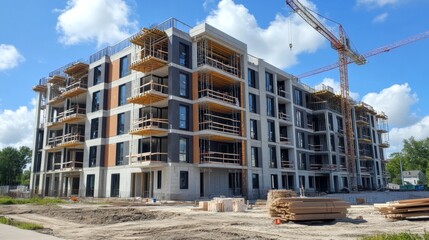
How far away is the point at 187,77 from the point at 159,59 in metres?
3.50

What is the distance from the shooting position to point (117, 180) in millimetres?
35719

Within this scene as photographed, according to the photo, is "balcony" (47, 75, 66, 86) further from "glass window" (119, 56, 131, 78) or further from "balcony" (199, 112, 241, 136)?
"balcony" (199, 112, 241, 136)

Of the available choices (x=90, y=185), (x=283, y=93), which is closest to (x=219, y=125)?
(x=283, y=93)

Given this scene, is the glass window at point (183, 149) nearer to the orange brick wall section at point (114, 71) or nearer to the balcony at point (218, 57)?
the balcony at point (218, 57)

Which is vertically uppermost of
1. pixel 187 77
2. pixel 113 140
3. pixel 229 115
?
pixel 187 77

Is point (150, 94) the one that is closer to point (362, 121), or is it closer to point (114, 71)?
point (114, 71)

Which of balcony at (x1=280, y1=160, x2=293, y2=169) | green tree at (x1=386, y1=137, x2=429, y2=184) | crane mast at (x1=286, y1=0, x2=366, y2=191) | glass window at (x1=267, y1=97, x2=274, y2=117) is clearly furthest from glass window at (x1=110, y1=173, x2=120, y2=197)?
green tree at (x1=386, y1=137, x2=429, y2=184)

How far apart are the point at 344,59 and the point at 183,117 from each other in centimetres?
4448

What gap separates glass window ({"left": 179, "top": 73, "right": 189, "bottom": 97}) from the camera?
33.3m

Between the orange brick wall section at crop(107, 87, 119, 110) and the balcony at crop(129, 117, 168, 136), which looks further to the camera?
the orange brick wall section at crop(107, 87, 119, 110)

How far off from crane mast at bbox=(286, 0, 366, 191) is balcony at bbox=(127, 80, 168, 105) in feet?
97.3

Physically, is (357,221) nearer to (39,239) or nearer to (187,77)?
(39,239)

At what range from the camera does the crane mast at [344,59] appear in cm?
5647

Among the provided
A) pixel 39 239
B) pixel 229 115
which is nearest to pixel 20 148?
pixel 229 115
